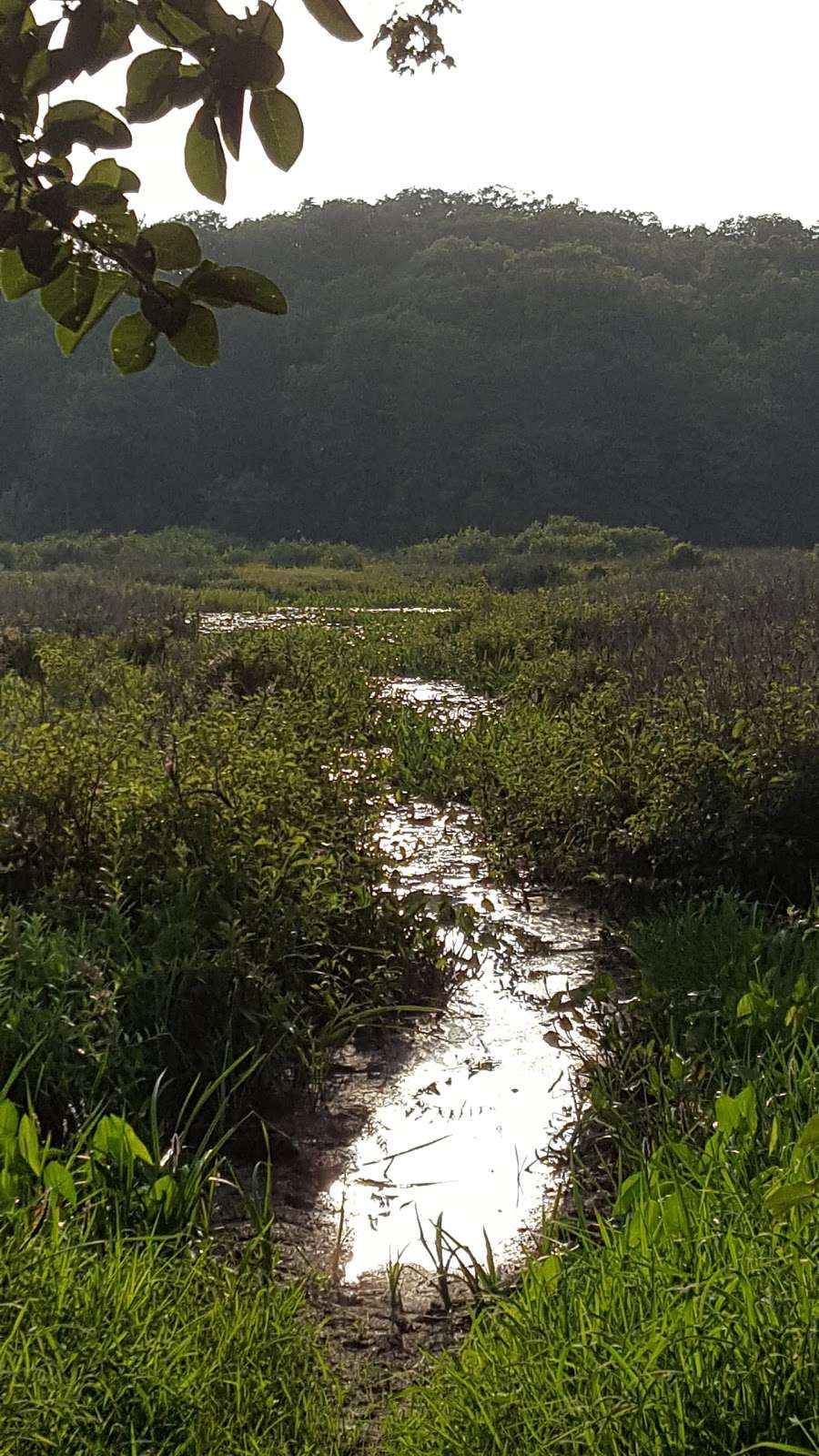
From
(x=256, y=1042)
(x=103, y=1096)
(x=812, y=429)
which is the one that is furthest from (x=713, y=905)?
(x=812, y=429)

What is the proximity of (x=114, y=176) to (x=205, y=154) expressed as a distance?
0.13 m

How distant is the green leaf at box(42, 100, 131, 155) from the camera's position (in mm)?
1663

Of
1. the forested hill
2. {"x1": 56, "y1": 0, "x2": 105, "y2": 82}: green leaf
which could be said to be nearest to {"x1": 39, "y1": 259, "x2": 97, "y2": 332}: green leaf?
{"x1": 56, "y1": 0, "x2": 105, "y2": 82}: green leaf

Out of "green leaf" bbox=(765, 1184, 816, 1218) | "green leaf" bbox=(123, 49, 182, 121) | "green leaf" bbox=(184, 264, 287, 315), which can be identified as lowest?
"green leaf" bbox=(765, 1184, 816, 1218)

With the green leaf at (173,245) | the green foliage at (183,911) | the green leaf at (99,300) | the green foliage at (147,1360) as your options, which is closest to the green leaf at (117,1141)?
the green foliage at (147,1360)

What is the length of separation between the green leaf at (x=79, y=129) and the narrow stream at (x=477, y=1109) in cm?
219

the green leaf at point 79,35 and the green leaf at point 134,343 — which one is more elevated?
the green leaf at point 79,35

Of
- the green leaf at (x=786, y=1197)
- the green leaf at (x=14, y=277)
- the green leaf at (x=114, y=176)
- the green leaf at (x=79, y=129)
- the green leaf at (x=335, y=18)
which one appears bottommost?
the green leaf at (x=786, y=1197)

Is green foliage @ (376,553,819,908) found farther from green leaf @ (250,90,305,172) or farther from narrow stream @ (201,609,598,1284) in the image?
green leaf @ (250,90,305,172)

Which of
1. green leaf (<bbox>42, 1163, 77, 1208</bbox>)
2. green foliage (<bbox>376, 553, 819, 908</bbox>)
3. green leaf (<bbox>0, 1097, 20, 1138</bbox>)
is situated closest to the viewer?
green leaf (<bbox>42, 1163, 77, 1208</bbox>)

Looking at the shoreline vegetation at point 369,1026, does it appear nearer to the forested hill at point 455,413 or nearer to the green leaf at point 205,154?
the green leaf at point 205,154

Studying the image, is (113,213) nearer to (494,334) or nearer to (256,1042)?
(256,1042)

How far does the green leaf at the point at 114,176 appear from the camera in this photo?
175cm

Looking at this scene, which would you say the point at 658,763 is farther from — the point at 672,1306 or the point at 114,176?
the point at 114,176
